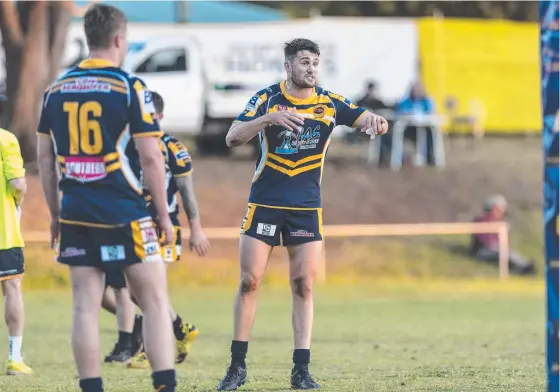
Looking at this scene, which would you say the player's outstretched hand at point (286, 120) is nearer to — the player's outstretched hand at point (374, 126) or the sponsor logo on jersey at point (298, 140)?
the sponsor logo on jersey at point (298, 140)

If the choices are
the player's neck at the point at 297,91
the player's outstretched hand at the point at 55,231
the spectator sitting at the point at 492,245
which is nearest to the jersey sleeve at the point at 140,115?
the player's outstretched hand at the point at 55,231

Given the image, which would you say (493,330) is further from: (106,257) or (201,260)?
(201,260)

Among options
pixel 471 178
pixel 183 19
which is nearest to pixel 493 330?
pixel 471 178

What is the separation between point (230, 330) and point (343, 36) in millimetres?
16870

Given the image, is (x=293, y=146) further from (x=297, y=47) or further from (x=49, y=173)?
(x=49, y=173)

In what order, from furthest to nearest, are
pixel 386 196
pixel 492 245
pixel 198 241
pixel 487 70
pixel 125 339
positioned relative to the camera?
pixel 487 70 → pixel 386 196 → pixel 492 245 → pixel 125 339 → pixel 198 241

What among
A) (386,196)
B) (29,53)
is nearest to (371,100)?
(386,196)

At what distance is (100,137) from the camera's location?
6.25m

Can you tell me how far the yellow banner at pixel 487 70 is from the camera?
103 feet

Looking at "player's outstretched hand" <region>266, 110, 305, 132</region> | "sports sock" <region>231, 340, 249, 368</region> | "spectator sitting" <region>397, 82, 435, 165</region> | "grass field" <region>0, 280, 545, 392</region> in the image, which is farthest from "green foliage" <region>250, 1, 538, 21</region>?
"player's outstretched hand" <region>266, 110, 305, 132</region>

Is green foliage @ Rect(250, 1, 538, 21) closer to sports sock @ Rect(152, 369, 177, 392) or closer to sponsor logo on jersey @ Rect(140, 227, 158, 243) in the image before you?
sponsor logo on jersey @ Rect(140, 227, 158, 243)

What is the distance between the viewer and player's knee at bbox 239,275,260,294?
8.30 metres

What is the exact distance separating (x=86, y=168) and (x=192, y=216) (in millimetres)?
2094

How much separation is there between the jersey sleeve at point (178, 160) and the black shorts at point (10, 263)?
4.91ft
